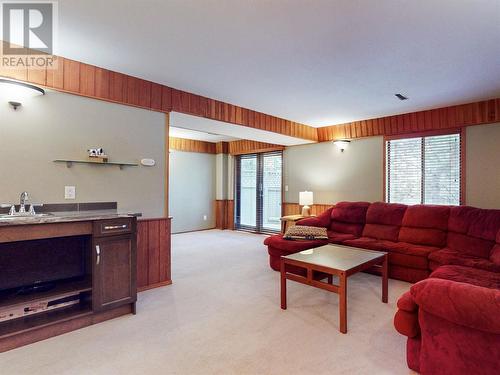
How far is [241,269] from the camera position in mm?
4086

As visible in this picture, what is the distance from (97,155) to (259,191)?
15.7 feet

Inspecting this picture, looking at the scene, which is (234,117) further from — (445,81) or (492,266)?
(492,266)

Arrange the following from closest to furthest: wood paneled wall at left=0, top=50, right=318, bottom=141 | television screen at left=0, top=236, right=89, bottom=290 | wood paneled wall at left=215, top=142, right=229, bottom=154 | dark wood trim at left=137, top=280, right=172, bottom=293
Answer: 1. television screen at left=0, top=236, right=89, bottom=290
2. wood paneled wall at left=0, top=50, right=318, bottom=141
3. dark wood trim at left=137, top=280, right=172, bottom=293
4. wood paneled wall at left=215, top=142, right=229, bottom=154

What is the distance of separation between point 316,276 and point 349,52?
263 cm

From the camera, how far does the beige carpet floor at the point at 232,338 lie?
1875 mm

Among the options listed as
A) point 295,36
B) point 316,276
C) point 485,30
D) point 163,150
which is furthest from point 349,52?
point 316,276

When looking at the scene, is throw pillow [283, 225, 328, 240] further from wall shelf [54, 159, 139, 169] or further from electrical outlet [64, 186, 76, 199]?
electrical outlet [64, 186, 76, 199]

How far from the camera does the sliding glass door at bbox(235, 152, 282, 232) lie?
696 cm

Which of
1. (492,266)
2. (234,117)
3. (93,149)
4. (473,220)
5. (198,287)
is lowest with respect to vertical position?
(198,287)

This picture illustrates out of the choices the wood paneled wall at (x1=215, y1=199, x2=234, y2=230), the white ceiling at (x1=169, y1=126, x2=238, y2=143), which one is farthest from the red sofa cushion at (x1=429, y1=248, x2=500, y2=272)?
the wood paneled wall at (x1=215, y1=199, x2=234, y2=230)

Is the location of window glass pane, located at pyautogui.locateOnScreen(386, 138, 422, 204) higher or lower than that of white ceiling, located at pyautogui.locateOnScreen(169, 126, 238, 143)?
lower

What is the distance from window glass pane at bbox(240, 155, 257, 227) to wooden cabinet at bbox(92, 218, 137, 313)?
4.95m

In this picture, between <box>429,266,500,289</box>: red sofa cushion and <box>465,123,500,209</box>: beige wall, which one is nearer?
<box>429,266,500,289</box>: red sofa cushion

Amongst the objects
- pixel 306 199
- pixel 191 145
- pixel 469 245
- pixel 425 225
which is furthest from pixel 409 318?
pixel 191 145
